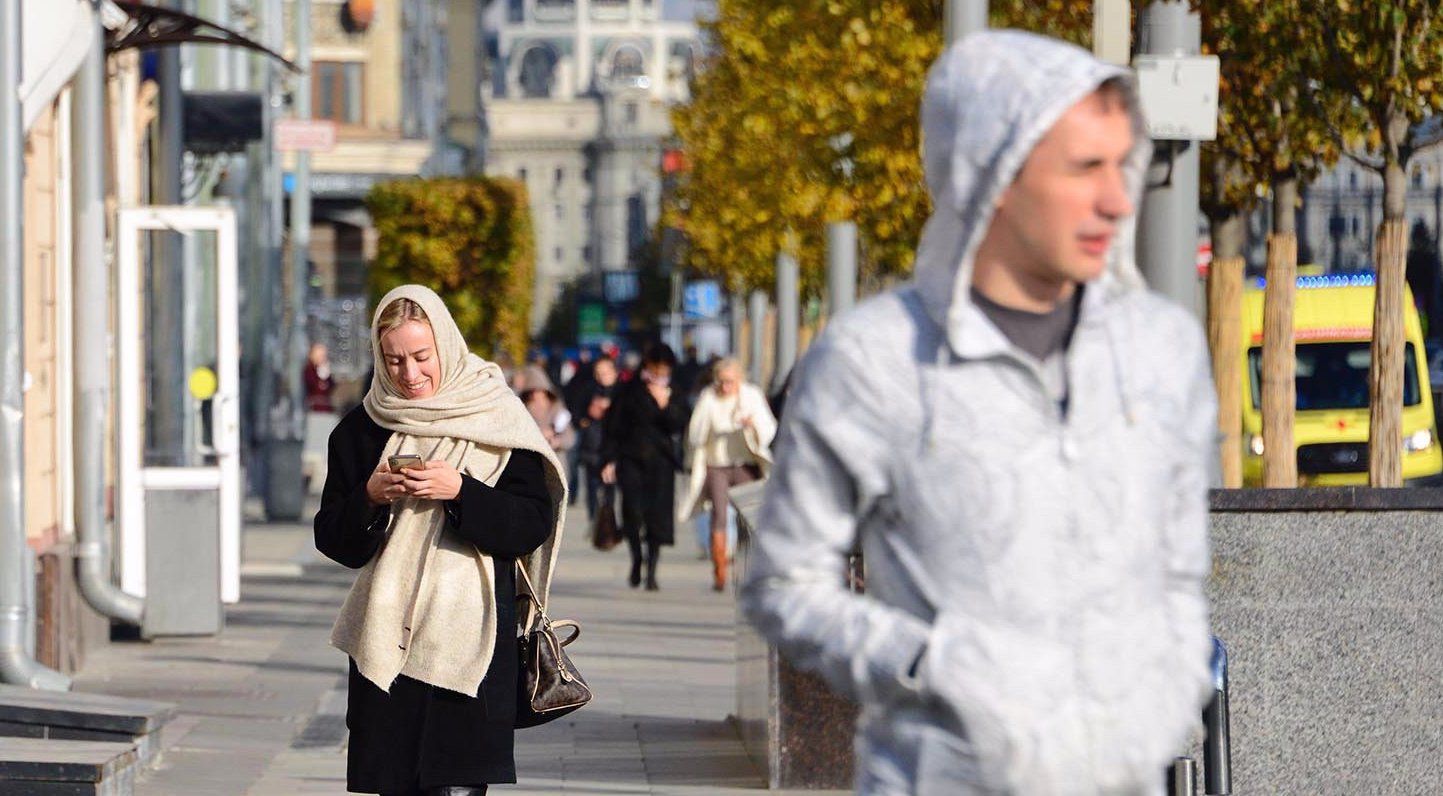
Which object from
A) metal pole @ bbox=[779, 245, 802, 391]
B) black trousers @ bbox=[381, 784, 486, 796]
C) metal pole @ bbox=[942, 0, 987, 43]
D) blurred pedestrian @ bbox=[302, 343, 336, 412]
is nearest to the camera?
black trousers @ bbox=[381, 784, 486, 796]

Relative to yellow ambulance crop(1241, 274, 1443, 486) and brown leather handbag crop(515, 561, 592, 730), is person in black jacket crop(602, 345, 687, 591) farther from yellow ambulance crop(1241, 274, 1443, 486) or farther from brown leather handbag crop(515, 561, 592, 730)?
brown leather handbag crop(515, 561, 592, 730)

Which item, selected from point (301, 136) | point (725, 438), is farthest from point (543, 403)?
point (301, 136)

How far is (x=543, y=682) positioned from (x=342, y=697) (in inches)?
259

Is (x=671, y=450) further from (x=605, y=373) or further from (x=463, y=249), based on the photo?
(x=463, y=249)

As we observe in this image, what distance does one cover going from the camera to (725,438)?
62.8 ft

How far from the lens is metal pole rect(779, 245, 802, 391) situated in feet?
107

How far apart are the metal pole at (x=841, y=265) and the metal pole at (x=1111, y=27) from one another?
14.8 metres

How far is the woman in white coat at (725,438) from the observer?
19.0 m

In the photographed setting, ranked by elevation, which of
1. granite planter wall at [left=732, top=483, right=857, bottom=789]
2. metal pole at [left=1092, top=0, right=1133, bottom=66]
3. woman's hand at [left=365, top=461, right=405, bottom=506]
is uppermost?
metal pole at [left=1092, top=0, right=1133, bottom=66]

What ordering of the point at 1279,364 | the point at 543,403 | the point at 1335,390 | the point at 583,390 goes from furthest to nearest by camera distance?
the point at 583,390 → the point at 1335,390 → the point at 543,403 → the point at 1279,364

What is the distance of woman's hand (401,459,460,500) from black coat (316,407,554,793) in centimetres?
6

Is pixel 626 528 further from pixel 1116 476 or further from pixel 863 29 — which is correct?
pixel 1116 476

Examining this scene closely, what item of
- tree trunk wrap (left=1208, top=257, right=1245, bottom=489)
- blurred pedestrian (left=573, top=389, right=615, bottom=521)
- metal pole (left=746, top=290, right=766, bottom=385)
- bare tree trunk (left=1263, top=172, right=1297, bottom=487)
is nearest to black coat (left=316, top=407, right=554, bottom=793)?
bare tree trunk (left=1263, top=172, right=1297, bottom=487)

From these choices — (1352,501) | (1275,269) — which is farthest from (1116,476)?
(1275,269)
